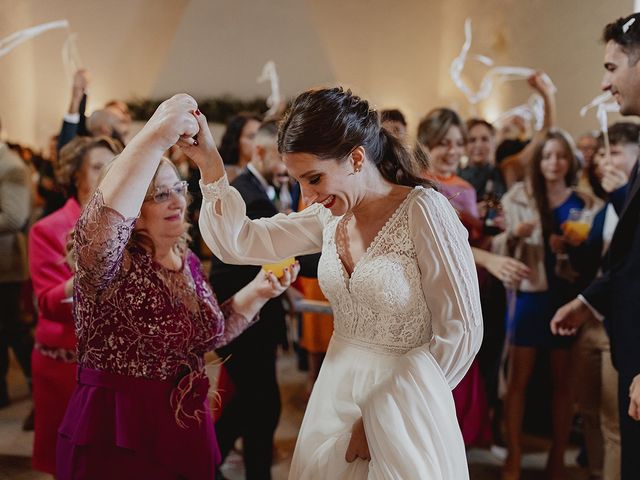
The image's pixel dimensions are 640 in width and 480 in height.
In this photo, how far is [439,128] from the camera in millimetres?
3068

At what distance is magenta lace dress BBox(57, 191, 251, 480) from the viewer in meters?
1.56

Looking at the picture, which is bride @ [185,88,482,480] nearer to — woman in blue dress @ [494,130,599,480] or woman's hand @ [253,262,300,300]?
woman's hand @ [253,262,300,300]

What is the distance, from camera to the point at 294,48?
1252 cm

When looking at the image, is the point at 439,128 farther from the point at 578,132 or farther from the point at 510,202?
the point at 578,132

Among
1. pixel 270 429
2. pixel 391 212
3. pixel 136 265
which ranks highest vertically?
pixel 391 212

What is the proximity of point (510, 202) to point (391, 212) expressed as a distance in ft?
5.83

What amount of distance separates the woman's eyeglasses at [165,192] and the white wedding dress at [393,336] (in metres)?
0.15

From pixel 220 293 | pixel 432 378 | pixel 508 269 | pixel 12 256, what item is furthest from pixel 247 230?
pixel 12 256

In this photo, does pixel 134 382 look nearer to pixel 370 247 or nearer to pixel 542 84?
pixel 370 247

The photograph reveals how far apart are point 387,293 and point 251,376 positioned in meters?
1.32

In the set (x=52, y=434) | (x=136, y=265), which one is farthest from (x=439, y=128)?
(x=52, y=434)

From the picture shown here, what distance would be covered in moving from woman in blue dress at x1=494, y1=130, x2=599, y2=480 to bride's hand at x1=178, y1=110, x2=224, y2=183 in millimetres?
1904

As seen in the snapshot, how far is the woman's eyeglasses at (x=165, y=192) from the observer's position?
1.65 metres

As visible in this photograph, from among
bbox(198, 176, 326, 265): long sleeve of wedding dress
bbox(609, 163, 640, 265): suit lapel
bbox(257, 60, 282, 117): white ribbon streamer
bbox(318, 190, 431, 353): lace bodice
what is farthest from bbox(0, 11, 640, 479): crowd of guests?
bbox(257, 60, 282, 117): white ribbon streamer
